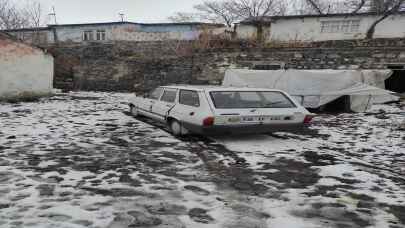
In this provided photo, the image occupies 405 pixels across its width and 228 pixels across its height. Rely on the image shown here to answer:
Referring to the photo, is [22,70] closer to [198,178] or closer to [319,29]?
[198,178]

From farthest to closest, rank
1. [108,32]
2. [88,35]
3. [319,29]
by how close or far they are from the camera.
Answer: [88,35] < [108,32] < [319,29]

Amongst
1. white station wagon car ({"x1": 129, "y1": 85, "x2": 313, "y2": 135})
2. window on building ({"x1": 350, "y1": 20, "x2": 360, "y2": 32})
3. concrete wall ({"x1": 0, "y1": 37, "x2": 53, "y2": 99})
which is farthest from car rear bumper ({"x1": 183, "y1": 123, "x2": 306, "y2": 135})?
window on building ({"x1": 350, "y1": 20, "x2": 360, "y2": 32})

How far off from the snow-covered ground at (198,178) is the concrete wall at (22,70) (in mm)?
7422

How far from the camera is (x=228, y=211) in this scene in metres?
3.79

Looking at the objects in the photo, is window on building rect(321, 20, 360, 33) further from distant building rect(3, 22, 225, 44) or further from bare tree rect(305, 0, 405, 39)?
distant building rect(3, 22, 225, 44)

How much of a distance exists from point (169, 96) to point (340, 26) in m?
17.1

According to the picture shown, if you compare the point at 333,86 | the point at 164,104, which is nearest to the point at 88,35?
the point at 333,86

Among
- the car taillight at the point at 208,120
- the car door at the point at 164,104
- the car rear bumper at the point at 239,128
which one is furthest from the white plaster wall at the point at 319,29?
the car taillight at the point at 208,120

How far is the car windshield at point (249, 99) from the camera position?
712 cm

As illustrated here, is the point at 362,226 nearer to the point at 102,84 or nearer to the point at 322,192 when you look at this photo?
the point at 322,192

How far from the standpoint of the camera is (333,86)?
1222cm

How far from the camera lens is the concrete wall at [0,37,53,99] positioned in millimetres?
14734

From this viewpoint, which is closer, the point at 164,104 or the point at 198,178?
the point at 198,178

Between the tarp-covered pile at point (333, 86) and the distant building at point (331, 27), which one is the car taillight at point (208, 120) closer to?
the tarp-covered pile at point (333, 86)
